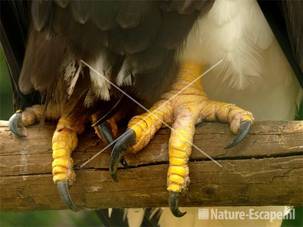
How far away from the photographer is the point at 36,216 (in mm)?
2338

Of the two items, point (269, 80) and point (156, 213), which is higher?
point (269, 80)

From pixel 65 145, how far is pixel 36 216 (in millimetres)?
593

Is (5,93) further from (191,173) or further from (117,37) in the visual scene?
(191,173)

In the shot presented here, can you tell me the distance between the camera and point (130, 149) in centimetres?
172

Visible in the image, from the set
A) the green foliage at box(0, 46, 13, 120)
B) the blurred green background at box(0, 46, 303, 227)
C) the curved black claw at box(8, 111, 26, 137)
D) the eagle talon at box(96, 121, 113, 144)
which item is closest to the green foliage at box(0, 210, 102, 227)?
the blurred green background at box(0, 46, 303, 227)

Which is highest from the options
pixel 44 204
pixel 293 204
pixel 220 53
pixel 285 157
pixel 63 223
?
pixel 220 53

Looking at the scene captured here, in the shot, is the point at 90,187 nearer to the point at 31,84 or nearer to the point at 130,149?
the point at 130,149

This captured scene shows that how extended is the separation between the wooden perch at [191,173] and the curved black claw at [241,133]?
17mm

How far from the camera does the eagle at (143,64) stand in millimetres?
1723

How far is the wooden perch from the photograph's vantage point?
1.68 metres

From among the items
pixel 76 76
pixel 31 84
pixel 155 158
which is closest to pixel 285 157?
pixel 155 158

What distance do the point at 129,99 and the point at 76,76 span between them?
0.46 ft

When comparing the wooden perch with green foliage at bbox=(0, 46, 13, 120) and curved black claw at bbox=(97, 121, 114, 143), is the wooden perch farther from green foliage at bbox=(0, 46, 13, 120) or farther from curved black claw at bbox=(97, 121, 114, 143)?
green foliage at bbox=(0, 46, 13, 120)

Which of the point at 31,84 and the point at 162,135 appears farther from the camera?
the point at 31,84
